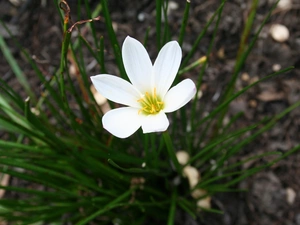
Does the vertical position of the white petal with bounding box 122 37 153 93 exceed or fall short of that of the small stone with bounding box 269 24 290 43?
it falls short

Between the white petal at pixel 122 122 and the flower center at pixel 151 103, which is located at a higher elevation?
the flower center at pixel 151 103

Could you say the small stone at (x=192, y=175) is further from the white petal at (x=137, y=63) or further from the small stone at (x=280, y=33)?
the small stone at (x=280, y=33)

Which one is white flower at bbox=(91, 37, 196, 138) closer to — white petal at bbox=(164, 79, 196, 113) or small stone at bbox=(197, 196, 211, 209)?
white petal at bbox=(164, 79, 196, 113)

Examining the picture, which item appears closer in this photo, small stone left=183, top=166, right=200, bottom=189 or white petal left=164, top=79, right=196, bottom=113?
white petal left=164, top=79, right=196, bottom=113

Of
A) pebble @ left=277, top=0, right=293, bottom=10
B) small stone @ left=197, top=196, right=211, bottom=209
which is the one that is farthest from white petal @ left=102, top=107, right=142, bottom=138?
pebble @ left=277, top=0, right=293, bottom=10

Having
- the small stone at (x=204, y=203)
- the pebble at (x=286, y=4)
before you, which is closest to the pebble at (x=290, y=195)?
the small stone at (x=204, y=203)

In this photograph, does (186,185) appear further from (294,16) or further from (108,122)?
(294,16)

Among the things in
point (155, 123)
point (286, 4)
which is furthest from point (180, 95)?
point (286, 4)
